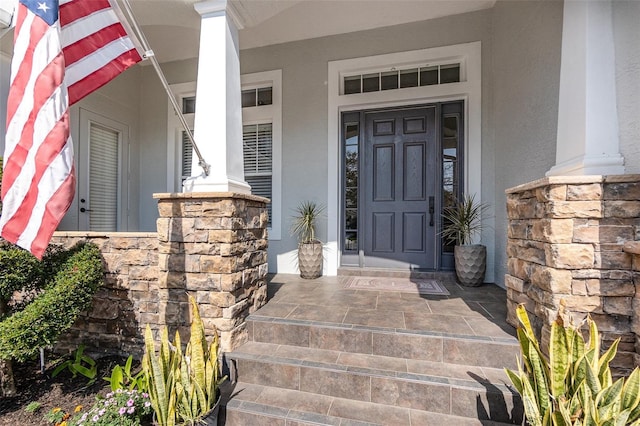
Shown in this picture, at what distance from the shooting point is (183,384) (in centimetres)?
165

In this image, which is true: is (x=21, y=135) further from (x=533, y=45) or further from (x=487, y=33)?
(x=487, y=33)

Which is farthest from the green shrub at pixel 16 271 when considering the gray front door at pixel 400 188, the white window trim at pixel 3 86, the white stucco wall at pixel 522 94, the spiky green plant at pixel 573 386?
the white stucco wall at pixel 522 94

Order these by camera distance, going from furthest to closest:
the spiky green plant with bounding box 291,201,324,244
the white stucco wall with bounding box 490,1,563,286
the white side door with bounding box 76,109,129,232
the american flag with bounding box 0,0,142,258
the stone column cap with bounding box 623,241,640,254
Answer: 1. the white side door with bounding box 76,109,129,232
2. the spiky green plant with bounding box 291,201,324,244
3. the white stucco wall with bounding box 490,1,563,286
4. the stone column cap with bounding box 623,241,640,254
5. the american flag with bounding box 0,0,142,258

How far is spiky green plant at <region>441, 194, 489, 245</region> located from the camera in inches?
137

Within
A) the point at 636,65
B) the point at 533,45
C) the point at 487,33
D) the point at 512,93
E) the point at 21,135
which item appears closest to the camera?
the point at 21,135

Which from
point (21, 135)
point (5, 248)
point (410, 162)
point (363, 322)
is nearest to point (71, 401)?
point (5, 248)

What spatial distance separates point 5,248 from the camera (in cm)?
210

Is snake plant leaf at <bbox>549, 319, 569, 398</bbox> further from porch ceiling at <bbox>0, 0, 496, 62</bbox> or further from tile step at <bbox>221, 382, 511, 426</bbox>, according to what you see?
porch ceiling at <bbox>0, 0, 496, 62</bbox>

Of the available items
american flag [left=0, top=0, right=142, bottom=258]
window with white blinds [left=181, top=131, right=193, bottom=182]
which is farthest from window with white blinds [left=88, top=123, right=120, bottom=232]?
american flag [left=0, top=0, right=142, bottom=258]

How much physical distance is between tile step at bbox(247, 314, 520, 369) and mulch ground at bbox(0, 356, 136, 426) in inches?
49.6

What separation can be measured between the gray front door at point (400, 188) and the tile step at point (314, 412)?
227 centimetres

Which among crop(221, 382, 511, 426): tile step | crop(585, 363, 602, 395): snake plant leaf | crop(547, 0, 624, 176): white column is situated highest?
crop(547, 0, 624, 176): white column

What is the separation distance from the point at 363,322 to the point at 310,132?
2785 mm

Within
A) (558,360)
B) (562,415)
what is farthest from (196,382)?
(558,360)
